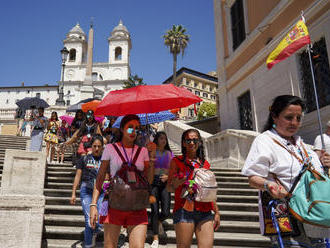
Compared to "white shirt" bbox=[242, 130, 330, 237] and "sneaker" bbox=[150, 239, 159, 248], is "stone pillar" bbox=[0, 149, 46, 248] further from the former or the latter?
"white shirt" bbox=[242, 130, 330, 237]

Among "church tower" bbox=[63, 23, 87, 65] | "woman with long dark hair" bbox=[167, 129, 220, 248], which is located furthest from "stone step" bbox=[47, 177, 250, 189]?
"church tower" bbox=[63, 23, 87, 65]

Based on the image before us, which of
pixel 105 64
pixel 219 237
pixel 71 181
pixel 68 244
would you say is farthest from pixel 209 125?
pixel 105 64

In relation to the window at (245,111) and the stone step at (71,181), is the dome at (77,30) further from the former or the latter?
the stone step at (71,181)

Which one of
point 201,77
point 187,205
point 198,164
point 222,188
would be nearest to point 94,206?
point 187,205

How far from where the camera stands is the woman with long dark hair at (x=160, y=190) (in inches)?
197

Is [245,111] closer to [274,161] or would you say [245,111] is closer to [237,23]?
[237,23]

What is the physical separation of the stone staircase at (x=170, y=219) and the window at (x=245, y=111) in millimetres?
5146

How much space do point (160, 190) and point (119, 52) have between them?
7540 centimetres

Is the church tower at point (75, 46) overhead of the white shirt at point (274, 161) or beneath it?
overhead

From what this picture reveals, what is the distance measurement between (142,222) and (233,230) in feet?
11.1

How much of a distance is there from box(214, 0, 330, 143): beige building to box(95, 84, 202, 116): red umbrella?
10.6 ft

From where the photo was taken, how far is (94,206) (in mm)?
2967

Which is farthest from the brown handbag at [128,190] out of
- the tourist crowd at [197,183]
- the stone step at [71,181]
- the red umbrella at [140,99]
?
the stone step at [71,181]

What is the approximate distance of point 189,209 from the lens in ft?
9.83
